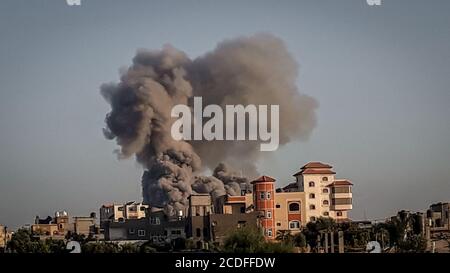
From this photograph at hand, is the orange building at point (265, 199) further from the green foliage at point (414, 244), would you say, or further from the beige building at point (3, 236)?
the beige building at point (3, 236)

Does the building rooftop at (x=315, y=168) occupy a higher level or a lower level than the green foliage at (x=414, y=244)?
higher

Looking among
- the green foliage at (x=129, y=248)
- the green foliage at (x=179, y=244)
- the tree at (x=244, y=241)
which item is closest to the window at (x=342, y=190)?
the tree at (x=244, y=241)

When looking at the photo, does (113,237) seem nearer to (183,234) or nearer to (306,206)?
(183,234)

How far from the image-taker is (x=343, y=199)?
396 inches

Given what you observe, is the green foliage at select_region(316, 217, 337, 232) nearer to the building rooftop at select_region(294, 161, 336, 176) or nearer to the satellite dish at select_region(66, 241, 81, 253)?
the building rooftop at select_region(294, 161, 336, 176)

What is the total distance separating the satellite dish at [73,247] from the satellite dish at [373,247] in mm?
2570

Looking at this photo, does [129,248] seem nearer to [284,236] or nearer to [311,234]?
[284,236]

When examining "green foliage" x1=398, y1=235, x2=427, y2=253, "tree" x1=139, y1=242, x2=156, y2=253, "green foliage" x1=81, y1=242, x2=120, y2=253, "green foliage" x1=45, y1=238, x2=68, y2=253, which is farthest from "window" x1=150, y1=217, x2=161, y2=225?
"green foliage" x1=398, y1=235, x2=427, y2=253

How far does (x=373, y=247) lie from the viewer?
9.59 m

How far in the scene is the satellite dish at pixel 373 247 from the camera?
947 cm

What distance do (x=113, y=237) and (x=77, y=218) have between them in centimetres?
38

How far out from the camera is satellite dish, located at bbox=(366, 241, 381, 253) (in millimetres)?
9473

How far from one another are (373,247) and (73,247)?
2.69m
